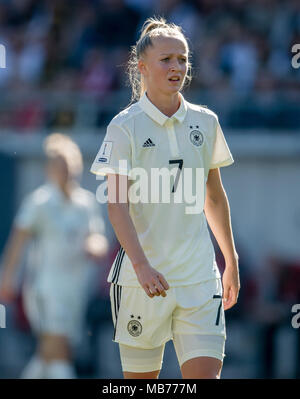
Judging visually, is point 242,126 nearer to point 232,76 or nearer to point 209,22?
point 232,76

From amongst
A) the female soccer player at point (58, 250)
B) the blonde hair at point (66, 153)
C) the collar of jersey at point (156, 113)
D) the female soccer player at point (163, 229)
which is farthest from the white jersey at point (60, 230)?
the collar of jersey at point (156, 113)

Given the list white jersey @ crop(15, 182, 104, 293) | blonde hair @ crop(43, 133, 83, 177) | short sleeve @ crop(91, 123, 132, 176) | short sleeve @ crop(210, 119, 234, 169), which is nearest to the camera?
short sleeve @ crop(91, 123, 132, 176)

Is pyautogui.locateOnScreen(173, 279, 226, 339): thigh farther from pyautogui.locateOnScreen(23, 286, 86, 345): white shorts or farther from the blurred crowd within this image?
the blurred crowd

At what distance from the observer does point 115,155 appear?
4336mm

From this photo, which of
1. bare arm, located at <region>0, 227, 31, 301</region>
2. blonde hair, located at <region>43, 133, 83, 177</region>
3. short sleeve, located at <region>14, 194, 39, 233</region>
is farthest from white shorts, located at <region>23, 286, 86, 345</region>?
blonde hair, located at <region>43, 133, 83, 177</region>

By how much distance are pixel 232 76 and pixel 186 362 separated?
763cm

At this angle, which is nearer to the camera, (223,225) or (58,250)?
(223,225)

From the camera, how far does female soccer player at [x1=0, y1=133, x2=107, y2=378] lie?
25.2 feet

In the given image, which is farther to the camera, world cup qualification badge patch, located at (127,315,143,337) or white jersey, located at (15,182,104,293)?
white jersey, located at (15,182,104,293)

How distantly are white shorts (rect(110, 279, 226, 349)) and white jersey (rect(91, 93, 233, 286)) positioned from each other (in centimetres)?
5

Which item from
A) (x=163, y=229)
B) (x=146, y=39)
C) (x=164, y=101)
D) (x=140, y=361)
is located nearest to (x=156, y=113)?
(x=164, y=101)

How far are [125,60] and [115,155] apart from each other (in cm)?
845

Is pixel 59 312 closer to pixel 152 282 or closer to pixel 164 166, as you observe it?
pixel 164 166

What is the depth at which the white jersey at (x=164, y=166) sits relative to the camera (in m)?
4.38
